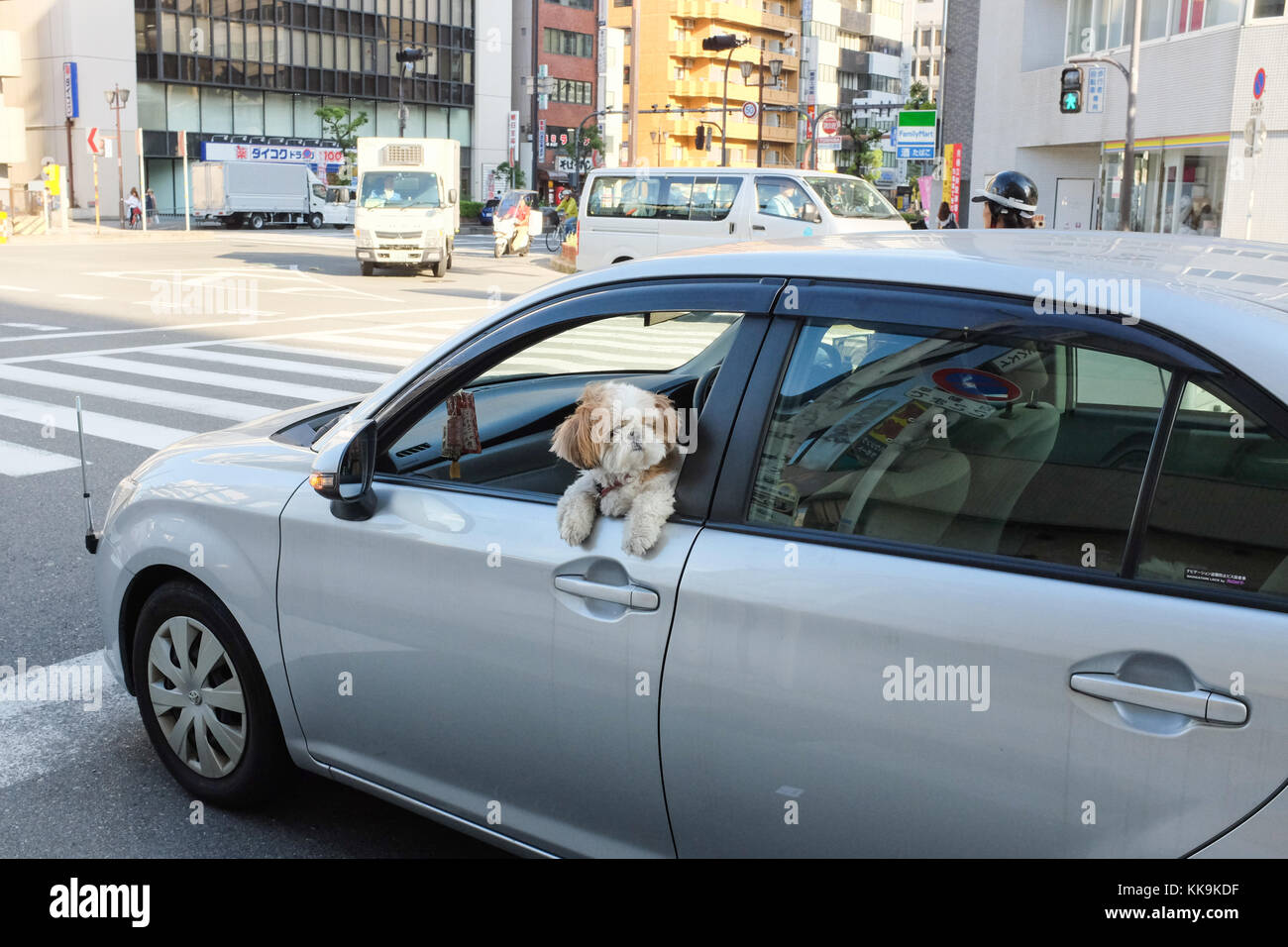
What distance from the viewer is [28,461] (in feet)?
27.2

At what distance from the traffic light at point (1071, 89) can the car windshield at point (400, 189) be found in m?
12.6

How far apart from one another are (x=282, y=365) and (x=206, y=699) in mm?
9864

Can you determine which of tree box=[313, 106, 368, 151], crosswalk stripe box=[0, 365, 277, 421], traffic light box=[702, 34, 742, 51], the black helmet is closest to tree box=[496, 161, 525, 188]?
tree box=[313, 106, 368, 151]

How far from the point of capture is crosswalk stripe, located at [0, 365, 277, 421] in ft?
32.7

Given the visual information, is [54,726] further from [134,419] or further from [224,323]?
[224,323]

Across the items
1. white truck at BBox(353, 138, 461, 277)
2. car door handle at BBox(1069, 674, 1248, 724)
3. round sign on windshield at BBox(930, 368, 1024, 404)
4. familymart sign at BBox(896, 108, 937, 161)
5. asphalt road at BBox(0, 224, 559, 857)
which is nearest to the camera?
car door handle at BBox(1069, 674, 1248, 724)

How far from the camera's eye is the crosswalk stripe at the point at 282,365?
11.9 m

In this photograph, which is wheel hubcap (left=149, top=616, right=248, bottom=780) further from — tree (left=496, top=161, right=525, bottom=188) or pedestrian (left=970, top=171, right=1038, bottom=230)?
tree (left=496, top=161, right=525, bottom=188)

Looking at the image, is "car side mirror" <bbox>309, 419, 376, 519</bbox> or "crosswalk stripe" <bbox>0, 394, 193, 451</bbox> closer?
"car side mirror" <bbox>309, 419, 376, 519</bbox>

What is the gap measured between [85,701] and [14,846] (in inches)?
45.0

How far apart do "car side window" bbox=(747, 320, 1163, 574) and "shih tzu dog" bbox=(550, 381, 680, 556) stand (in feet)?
0.63

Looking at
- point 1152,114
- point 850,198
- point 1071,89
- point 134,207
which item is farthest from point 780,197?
point 134,207
